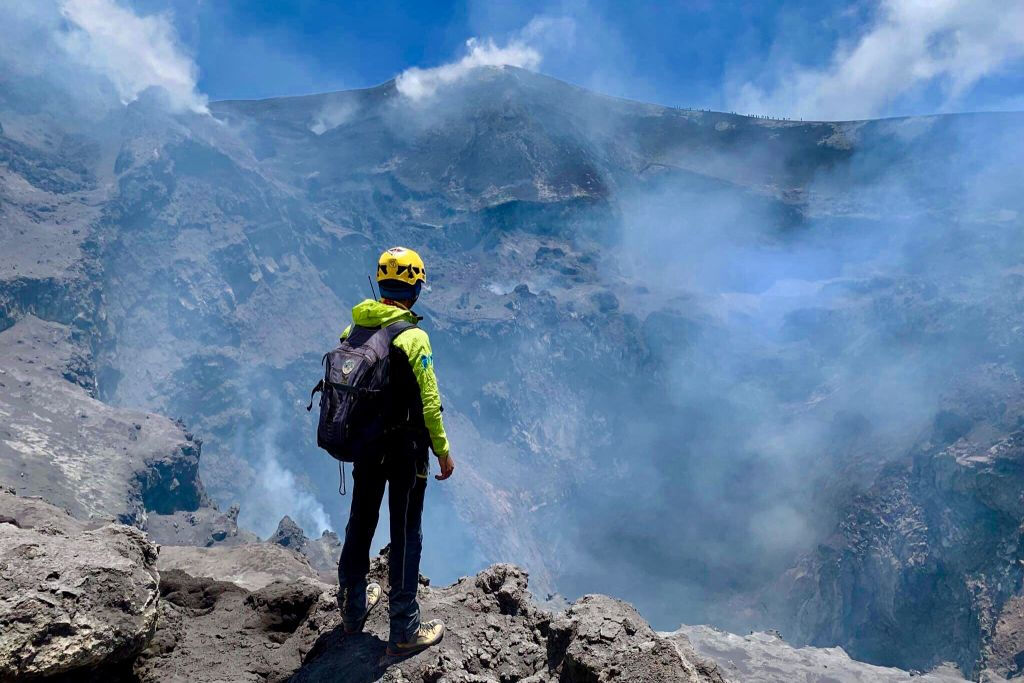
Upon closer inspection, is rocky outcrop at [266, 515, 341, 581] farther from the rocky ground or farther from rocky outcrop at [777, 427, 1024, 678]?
the rocky ground

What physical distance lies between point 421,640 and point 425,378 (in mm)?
1516

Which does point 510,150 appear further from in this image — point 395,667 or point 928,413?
point 395,667

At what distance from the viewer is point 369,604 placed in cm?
391

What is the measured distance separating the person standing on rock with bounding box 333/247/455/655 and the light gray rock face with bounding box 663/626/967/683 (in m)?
6.22

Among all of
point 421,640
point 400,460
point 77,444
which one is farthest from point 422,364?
point 77,444

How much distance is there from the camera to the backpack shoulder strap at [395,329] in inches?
127

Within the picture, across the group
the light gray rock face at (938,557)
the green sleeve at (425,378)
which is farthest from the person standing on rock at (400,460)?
the light gray rock face at (938,557)

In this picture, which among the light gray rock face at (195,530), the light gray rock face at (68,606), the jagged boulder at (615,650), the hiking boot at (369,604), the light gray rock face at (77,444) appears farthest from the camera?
the light gray rock face at (195,530)

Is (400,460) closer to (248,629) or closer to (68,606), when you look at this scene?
(68,606)

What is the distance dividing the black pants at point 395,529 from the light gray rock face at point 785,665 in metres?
6.23

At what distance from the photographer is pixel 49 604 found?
106 inches

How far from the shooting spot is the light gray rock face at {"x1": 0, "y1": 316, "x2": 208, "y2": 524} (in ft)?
70.5

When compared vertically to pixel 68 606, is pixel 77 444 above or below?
above

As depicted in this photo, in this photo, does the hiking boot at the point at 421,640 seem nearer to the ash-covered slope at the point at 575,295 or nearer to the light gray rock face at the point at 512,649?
the light gray rock face at the point at 512,649
